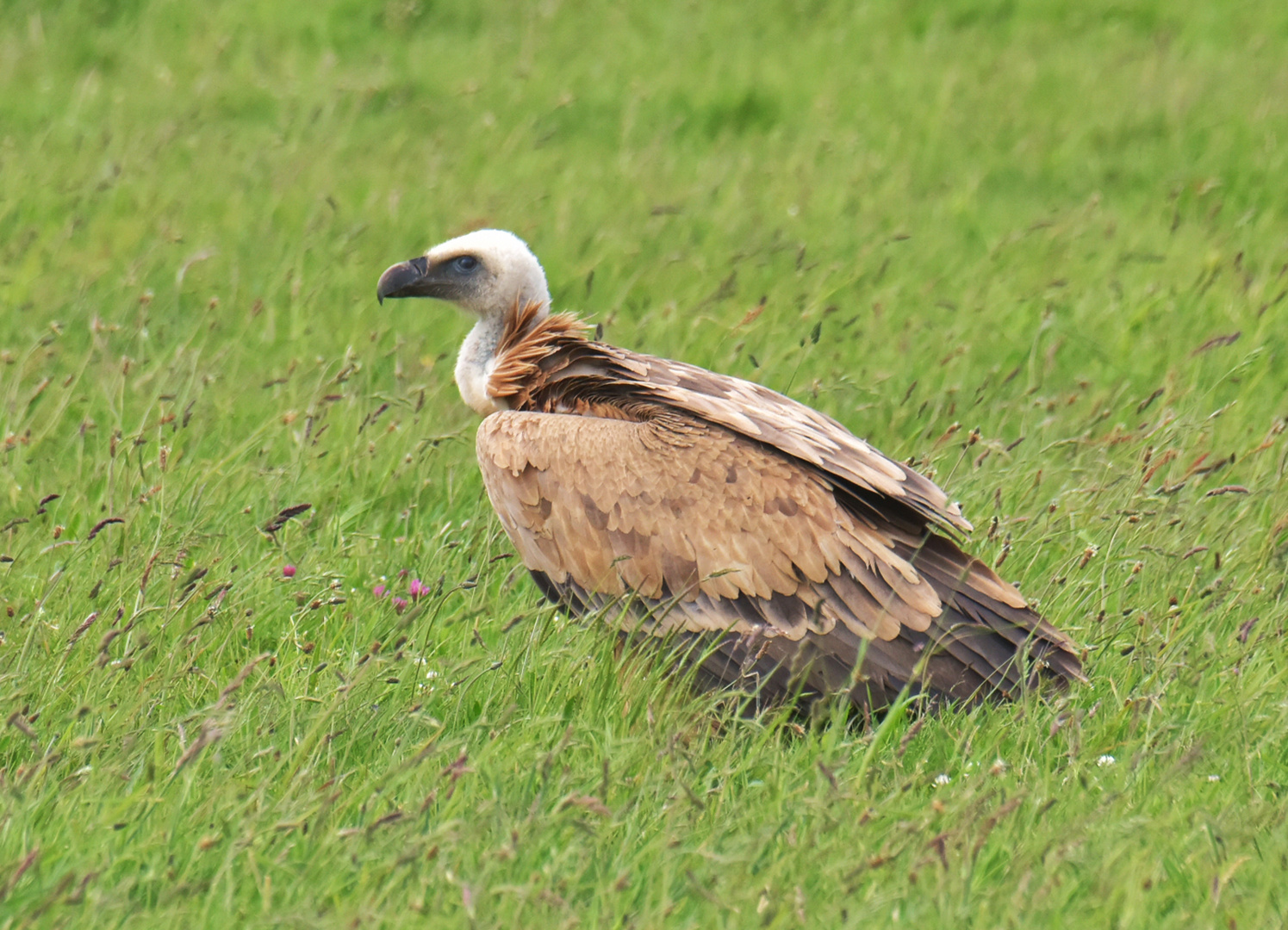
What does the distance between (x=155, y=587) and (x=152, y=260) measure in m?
3.11

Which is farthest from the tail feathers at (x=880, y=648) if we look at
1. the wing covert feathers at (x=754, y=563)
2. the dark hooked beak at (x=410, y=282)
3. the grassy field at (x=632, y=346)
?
the dark hooked beak at (x=410, y=282)

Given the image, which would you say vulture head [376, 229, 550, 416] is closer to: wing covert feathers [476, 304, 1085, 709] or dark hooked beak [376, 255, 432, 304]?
dark hooked beak [376, 255, 432, 304]

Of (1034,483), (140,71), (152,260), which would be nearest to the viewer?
(1034,483)

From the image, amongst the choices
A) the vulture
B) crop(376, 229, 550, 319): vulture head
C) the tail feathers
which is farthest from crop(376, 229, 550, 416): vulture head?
the tail feathers

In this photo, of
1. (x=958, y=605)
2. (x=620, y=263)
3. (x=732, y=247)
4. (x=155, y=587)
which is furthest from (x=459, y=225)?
(x=958, y=605)

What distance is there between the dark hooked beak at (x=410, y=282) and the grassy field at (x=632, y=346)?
0.46 meters

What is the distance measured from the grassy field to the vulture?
0.18 m

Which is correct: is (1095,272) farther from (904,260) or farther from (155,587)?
(155,587)

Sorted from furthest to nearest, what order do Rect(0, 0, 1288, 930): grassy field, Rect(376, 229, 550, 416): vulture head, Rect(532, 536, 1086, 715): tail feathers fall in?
Rect(376, 229, 550, 416): vulture head < Rect(532, 536, 1086, 715): tail feathers < Rect(0, 0, 1288, 930): grassy field

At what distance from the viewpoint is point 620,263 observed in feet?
24.3

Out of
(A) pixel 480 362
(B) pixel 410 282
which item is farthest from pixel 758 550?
(B) pixel 410 282

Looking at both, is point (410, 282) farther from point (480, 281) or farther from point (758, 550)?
point (758, 550)

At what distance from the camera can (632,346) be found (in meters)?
6.59

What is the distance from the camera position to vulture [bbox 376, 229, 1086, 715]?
4.09 metres
